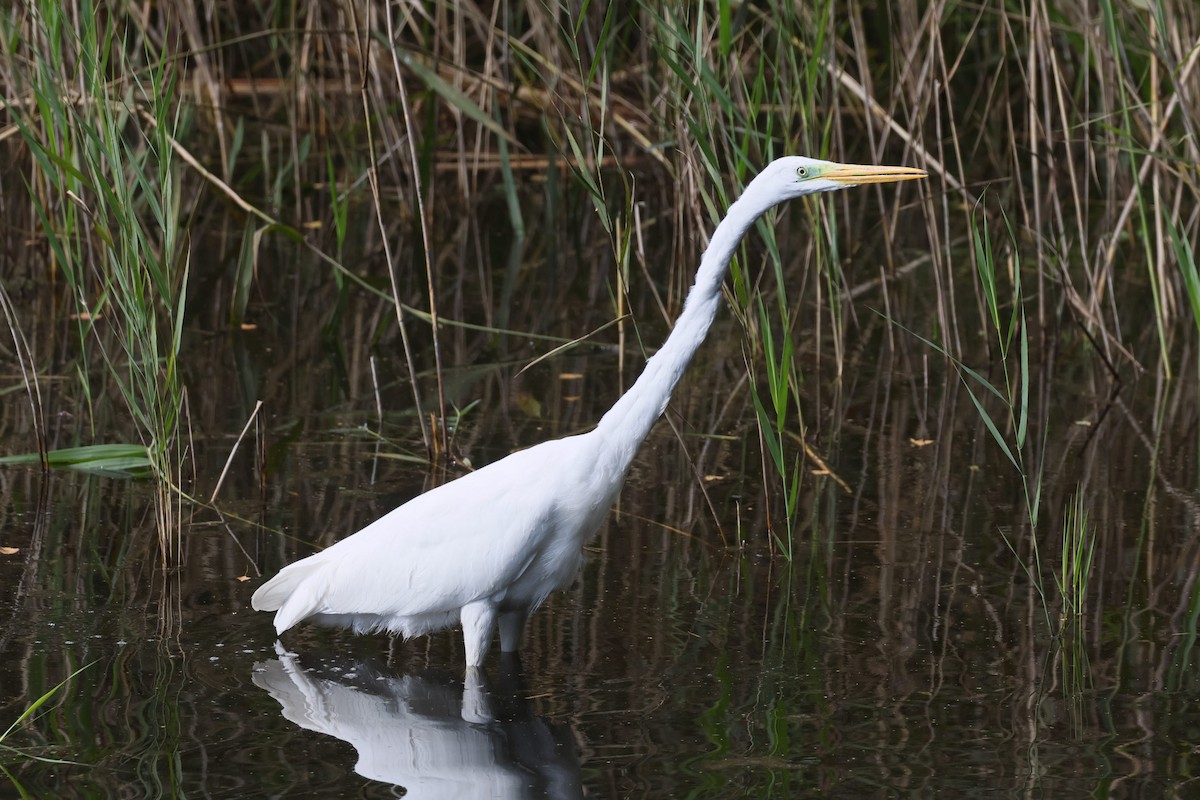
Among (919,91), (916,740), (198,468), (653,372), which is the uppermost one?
(919,91)

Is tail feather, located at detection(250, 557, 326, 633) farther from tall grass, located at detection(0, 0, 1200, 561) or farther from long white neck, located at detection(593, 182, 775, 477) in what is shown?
long white neck, located at detection(593, 182, 775, 477)

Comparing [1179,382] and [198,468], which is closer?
[198,468]

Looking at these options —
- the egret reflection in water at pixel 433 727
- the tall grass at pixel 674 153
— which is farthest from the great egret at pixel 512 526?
the tall grass at pixel 674 153

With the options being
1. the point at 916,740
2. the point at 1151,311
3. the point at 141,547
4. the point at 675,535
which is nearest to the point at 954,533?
the point at 675,535

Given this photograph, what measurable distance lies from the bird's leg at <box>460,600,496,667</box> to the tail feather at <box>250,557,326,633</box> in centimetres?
39

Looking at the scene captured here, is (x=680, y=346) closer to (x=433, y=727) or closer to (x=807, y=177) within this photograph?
(x=807, y=177)

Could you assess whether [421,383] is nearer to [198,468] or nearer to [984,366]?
[198,468]

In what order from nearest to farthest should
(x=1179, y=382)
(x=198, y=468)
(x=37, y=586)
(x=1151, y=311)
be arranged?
(x=37, y=586)
(x=198, y=468)
(x=1179, y=382)
(x=1151, y=311)

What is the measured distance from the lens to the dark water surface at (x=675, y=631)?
10.8 ft

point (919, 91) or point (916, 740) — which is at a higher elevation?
point (919, 91)

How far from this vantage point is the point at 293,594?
3875 mm

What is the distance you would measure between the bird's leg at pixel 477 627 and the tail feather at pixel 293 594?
0.39m

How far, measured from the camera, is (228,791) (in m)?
3.15

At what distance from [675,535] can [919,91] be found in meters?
2.25
